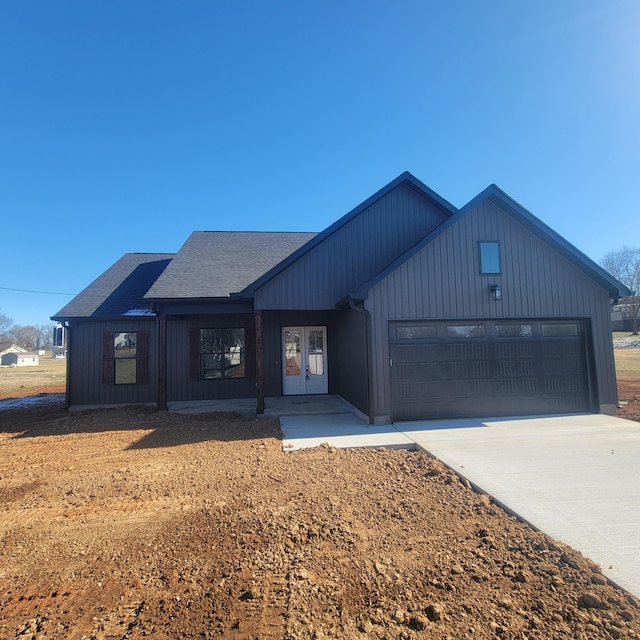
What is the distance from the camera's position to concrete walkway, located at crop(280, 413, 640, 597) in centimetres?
326

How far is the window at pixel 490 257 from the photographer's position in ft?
28.0

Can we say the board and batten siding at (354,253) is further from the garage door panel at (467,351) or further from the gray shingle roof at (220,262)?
the garage door panel at (467,351)

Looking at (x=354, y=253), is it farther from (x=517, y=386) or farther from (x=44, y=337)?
(x=44, y=337)

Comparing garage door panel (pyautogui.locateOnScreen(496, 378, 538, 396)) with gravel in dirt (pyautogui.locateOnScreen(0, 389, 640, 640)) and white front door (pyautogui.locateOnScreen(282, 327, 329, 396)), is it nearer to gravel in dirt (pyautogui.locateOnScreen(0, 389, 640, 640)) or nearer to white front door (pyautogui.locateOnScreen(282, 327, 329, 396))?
gravel in dirt (pyautogui.locateOnScreen(0, 389, 640, 640))

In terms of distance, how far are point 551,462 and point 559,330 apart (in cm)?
469

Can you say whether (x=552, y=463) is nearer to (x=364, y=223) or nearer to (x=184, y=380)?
(x=364, y=223)

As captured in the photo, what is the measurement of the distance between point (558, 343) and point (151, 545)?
9.19m

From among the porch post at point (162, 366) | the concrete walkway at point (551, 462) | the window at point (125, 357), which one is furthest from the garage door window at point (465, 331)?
the window at point (125, 357)

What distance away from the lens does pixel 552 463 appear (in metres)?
5.18

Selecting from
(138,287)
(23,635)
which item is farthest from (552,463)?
(138,287)

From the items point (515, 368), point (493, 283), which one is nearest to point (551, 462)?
point (515, 368)

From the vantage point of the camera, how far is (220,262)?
12.1 meters

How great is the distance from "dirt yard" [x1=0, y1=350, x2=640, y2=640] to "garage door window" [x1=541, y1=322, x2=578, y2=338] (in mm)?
5425

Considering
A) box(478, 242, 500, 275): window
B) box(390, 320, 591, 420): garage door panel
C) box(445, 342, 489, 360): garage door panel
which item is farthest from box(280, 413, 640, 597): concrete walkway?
box(478, 242, 500, 275): window
